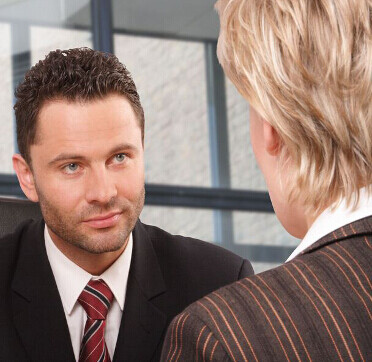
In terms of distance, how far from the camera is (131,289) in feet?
6.33

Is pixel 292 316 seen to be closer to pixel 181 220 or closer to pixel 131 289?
pixel 131 289

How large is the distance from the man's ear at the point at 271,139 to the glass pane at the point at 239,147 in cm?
442

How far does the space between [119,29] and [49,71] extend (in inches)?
136

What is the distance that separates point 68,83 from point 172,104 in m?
3.47

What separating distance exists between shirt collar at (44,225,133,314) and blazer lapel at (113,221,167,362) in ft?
0.07

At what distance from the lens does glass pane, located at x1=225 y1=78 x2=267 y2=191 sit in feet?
17.9

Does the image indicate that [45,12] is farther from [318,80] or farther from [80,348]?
[318,80]

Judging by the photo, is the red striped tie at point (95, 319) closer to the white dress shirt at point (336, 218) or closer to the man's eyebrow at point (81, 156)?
the man's eyebrow at point (81, 156)

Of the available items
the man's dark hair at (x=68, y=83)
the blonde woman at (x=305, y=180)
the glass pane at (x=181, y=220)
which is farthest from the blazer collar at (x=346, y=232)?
the glass pane at (x=181, y=220)

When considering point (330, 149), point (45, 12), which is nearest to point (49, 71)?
point (330, 149)

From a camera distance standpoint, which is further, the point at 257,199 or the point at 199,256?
the point at 257,199

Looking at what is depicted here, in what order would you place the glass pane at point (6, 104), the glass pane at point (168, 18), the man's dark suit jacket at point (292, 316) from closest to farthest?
the man's dark suit jacket at point (292, 316) < the glass pane at point (6, 104) < the glass pane at point (168, 18)

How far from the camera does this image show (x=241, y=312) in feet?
2.86

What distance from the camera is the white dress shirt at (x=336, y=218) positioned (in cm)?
95
